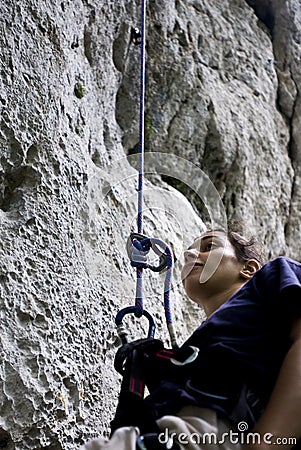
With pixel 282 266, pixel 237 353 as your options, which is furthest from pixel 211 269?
pixel 237 353

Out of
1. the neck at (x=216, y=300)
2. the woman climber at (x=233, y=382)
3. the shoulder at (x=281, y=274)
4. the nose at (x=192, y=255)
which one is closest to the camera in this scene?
the woman climber at (x=233, y=382)

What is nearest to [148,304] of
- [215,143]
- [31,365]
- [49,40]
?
[31,365]

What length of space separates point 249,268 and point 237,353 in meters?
0.55

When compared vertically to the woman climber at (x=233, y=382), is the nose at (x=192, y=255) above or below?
above

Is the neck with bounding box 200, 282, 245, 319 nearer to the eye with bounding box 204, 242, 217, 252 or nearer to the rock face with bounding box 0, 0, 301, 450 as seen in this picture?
the eye with bounding box 204, 242, 217, 252

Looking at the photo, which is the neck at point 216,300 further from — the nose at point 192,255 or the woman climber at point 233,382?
the woman climber at point 233,382

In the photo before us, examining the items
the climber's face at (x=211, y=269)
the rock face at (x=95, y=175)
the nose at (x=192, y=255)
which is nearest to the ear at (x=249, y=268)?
the climber's face at (x=211, y=269)

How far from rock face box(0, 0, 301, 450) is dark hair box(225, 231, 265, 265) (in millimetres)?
149

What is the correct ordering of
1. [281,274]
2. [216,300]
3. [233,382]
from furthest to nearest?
[216,300] → [281,274] → [233,382]

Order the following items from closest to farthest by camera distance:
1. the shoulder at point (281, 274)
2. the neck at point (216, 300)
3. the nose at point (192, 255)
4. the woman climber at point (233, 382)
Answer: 1. the woman climber at point (233, 382)
2. the shoulder at point (281, 274)
3. the neck at point (216, 300)
4. the nose at point (192, 255)

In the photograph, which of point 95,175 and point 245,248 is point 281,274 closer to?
point 245,248

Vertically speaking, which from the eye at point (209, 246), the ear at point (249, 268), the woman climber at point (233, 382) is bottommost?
the woman climber at point (233, 382)

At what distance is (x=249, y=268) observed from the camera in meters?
1.75

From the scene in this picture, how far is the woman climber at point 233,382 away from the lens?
1.12m
